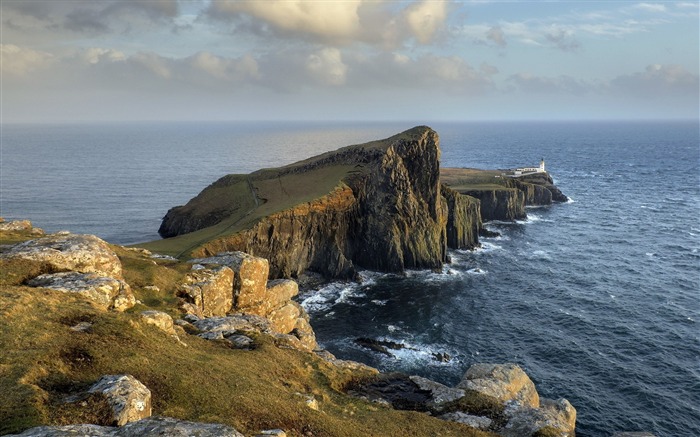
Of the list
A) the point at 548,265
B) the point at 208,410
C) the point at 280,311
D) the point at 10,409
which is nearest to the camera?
the point at 10,409

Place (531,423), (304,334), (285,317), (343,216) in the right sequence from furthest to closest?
(343,216) → (285,317) → (304,334) → (531,423)

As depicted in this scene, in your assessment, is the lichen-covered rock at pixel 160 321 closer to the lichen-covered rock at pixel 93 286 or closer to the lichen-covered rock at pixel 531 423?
the lichen-covered rock at pixel 93 286

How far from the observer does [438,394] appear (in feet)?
93.1

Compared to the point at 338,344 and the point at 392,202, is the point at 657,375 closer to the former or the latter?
the point at 338,344

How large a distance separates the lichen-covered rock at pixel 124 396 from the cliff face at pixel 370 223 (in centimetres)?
5597

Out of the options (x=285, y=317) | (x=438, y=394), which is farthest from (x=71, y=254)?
(x=438, y=394)

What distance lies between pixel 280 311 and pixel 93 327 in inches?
819

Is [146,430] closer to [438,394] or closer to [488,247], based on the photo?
[438,394]

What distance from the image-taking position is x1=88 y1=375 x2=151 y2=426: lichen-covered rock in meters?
16.5

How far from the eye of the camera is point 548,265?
293 feet

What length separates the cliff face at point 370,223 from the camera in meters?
81.0

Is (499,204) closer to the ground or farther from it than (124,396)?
closer to the ground

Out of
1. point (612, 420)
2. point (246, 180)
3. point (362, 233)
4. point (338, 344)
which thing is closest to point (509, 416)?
point (612, 420)

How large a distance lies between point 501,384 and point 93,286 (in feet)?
92.2
